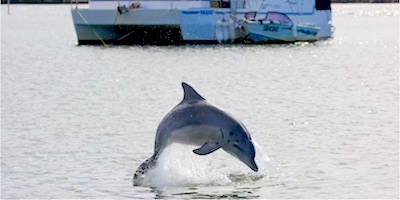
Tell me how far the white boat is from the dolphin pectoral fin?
43.8 m

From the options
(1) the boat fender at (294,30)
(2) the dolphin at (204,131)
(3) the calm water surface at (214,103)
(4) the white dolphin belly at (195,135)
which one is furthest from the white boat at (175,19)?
(4) the white dolphin belly at (195,135)

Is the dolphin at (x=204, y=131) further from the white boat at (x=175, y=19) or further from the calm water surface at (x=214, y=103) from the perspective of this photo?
the white boat at (x=175, y=19)

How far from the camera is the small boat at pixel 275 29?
64375mm

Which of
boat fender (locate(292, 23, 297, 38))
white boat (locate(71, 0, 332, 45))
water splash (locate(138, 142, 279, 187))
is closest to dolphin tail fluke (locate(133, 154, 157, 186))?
water splash (locate(138, 142, 279, 187))

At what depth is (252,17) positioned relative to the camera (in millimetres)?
64688

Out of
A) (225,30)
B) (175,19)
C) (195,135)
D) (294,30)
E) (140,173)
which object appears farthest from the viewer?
(294,30)

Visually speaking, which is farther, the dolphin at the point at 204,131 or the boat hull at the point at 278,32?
the boat hull at the point at 278,32

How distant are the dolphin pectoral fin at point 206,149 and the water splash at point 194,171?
3.49 feet

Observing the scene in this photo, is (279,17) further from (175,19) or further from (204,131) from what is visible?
(204,131)

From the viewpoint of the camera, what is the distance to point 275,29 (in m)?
65.1

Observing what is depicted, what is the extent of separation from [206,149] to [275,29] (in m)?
47.7

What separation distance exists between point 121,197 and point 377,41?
63.9 m

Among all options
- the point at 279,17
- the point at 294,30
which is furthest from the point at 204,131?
the point at 294,30

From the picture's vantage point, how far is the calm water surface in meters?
19.8
